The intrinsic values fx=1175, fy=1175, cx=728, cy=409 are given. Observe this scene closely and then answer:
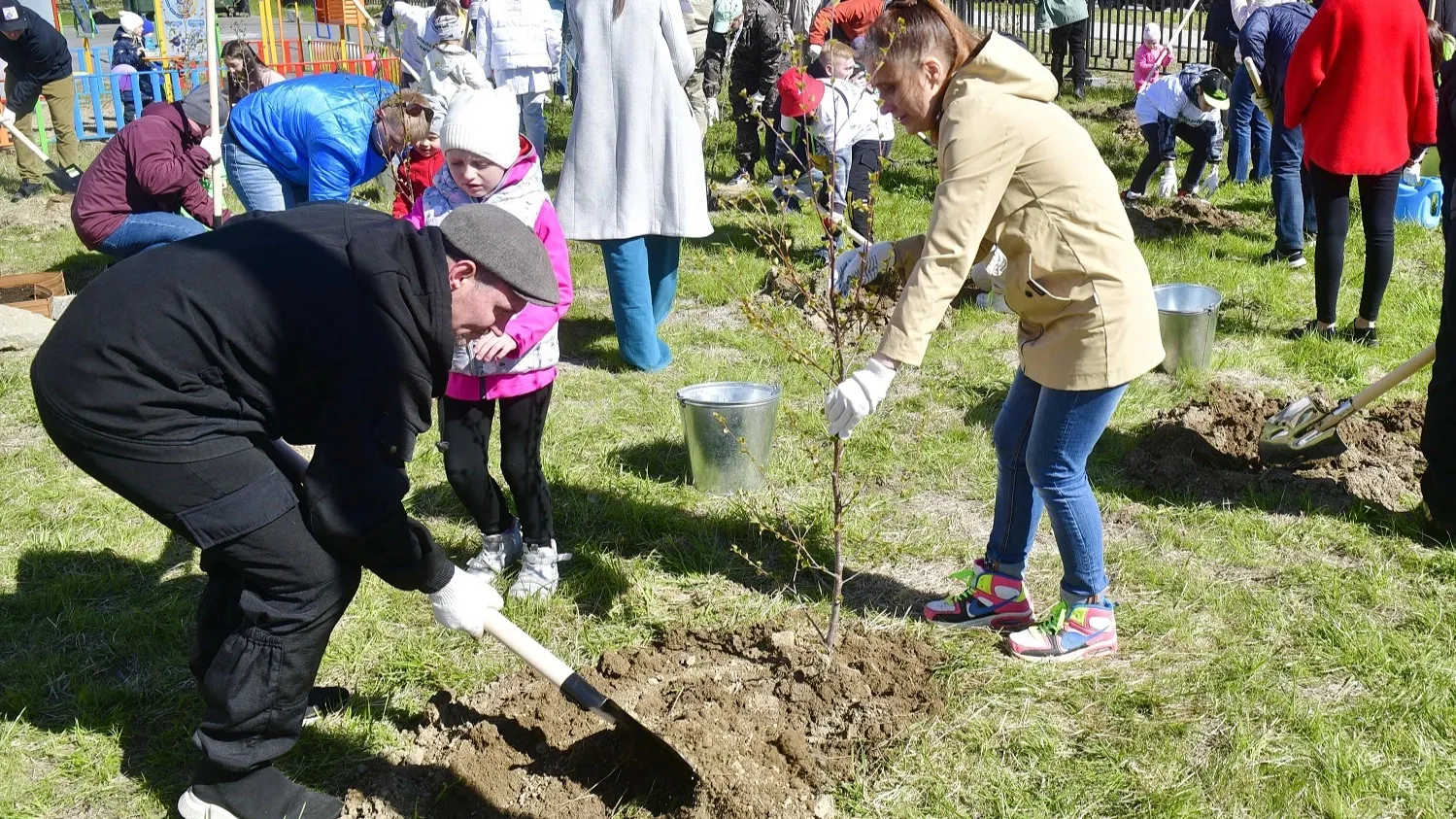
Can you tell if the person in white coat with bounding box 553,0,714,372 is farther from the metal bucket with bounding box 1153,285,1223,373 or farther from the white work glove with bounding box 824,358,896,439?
the white work glove with bounding box 824,358,896,439

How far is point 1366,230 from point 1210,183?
3.32m

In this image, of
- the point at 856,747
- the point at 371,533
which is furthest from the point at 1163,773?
the point at 371,533

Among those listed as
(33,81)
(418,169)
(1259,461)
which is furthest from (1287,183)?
(33,81)

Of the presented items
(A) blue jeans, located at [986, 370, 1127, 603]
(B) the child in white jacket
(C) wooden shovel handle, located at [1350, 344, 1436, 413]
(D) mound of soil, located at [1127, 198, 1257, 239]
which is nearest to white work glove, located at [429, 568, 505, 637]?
(A) blue jeans, located at [986, 370, 1127, 603]

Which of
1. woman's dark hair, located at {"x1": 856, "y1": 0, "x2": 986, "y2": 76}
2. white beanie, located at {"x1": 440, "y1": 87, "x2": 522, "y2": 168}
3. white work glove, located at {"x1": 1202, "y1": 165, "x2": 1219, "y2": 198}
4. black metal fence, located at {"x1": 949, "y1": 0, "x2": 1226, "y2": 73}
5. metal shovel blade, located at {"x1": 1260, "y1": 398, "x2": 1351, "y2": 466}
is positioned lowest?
metal shovel blade, located at {"x1": 1260, "y1": 398, "x2": 1351, "y2": 466}

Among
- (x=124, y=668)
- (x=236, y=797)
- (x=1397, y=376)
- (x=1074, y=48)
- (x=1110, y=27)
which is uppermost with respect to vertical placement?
(x=1110, y=27)

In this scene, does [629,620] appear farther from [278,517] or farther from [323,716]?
[278,517]

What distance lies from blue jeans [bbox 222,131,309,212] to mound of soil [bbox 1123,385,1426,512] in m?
4.24

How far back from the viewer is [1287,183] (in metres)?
6.86

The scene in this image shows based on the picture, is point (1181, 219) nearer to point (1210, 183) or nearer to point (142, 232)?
point (1210, 183)

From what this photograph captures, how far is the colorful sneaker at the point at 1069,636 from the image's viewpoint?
325 centimetres

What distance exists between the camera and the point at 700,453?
4363mm

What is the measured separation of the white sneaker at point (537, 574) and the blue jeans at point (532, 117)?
18.8 feet

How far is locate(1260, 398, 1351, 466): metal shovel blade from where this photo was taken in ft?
13.8
